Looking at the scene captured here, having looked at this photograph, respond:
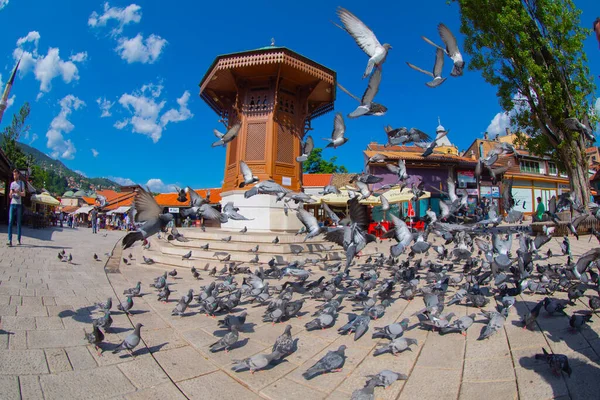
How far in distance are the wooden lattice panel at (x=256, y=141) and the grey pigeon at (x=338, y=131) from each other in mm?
4774

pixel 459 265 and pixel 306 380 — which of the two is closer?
pixel 306 380

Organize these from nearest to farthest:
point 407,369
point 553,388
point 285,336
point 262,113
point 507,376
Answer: point 553,388 < point 507,376 < point 407,369 < point 285,336 < point 262,113

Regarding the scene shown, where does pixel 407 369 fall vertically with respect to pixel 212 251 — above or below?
below

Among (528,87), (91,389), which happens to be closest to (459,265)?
(91,389)

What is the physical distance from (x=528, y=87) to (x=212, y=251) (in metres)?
16.3

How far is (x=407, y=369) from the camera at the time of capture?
2.73m

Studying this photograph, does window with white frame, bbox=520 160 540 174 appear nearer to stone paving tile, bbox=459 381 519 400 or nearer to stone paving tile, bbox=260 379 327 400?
stone paving tile, bbox=459 381 519 400

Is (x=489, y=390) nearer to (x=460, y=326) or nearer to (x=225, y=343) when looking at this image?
(x=460, y=326)

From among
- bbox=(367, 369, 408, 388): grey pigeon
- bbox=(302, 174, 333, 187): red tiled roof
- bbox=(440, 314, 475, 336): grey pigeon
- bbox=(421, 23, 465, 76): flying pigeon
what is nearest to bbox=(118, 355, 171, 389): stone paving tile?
bbox=(367, 369, 408, 388): grey pigeon

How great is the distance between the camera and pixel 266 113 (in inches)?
484

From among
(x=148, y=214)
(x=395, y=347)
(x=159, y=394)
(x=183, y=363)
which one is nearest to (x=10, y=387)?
(x=159, y=394)

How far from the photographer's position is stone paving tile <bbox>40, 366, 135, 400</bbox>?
2258 millimetres

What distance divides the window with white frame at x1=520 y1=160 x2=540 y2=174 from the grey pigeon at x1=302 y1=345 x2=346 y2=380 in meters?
34.8

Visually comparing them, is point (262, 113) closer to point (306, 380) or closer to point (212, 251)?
point (212, 251)
